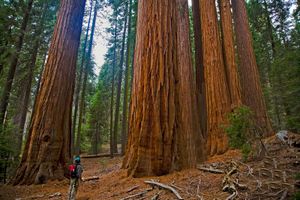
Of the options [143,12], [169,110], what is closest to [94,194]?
[169,110]

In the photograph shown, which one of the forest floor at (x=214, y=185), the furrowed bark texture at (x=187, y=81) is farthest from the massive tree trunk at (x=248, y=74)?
the forest floor at (x=214, y=185)

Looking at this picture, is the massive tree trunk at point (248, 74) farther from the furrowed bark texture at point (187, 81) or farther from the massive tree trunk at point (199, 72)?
the furrowed bark texture at point (187, 81)

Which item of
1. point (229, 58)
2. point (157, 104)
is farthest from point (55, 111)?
point (229, 58)

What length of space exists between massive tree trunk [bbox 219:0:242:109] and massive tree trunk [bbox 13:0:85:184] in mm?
5564

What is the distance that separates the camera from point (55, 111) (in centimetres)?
671

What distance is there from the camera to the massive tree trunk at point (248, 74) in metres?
8.88

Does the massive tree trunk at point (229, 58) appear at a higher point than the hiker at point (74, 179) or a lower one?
higher

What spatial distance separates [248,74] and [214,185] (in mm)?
6864

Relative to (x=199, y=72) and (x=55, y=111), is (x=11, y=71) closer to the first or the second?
(x=55, y=111)

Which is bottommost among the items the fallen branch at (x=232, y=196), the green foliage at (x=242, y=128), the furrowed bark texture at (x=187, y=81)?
the fallen branch at (x=232, y=196)

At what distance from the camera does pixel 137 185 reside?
4062mm

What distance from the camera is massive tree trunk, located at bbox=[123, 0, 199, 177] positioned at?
4.62m

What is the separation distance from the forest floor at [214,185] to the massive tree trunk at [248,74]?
3018 mm

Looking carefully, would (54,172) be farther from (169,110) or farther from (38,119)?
(169,110)
